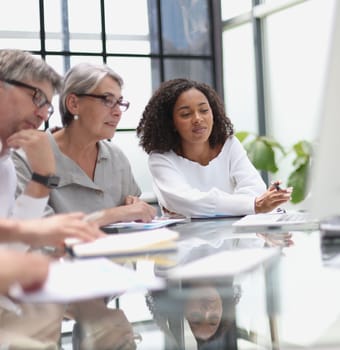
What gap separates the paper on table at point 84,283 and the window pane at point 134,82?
4.70m

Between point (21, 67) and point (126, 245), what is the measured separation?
2.38 ft

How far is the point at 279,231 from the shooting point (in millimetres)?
1409

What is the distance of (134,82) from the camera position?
5.60 m

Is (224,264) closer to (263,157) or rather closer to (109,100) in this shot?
(109,100)

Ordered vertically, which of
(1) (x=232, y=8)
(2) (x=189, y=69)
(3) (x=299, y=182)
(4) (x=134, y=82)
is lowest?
(3) (x=299, y=182)

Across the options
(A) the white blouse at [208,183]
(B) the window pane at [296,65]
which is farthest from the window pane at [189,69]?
(A) the white blouse at [208,183]

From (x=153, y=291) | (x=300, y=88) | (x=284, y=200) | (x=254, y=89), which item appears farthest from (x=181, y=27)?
(x=153, y=291)

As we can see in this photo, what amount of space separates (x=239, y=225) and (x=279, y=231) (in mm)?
116

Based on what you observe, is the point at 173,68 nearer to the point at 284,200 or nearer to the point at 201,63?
the point at 201,63

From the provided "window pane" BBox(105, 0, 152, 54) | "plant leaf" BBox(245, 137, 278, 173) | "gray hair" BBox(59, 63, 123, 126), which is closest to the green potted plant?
"plant leaf" BBox(245, 137, 278, 173)

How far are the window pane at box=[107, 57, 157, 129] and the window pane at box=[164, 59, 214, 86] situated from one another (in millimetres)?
237

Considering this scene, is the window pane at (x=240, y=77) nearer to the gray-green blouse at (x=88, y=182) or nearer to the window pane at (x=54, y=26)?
the window pane at (x=54, y=26)

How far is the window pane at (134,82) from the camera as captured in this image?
Result: 18.1 feet

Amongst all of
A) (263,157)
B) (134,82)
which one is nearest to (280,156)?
(263,157)
